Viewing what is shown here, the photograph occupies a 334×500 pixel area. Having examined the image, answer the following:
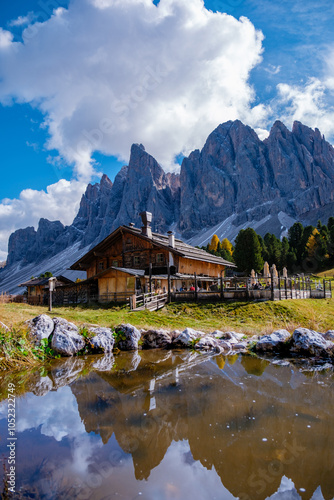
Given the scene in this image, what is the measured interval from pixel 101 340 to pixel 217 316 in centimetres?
911

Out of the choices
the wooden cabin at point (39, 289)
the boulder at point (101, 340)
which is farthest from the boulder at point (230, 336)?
the wooden cabin at point (39, 289)

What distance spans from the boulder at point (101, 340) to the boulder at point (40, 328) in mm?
1648

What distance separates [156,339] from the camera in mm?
12945

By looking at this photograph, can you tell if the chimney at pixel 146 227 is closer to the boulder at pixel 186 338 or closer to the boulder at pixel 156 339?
the boulder at pixel 156 339

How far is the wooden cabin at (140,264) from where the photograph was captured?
2608 cm

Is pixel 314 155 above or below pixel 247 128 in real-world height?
below

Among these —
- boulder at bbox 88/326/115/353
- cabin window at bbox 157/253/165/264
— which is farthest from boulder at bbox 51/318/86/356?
cabin window at bbox 157/253/165/264

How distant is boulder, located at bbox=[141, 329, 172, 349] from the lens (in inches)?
507

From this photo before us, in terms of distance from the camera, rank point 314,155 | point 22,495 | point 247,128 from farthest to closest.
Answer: point 247,128
point 314,155
point 22,495

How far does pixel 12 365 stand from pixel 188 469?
7620 millimetres

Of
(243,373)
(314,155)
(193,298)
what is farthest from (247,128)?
(243,373)

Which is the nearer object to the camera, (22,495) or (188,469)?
(22,495)

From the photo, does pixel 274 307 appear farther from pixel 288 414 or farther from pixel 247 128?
pixel 247 128

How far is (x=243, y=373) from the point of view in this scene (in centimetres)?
869
